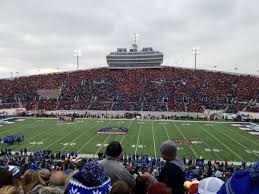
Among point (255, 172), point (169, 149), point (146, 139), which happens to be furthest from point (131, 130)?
point (255, 172)

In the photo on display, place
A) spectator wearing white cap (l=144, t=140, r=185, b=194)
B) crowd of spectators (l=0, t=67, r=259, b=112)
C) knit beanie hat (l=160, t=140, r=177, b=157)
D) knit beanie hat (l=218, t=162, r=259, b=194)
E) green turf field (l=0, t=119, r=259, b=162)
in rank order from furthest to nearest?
crowd of spectators (l=0, t=67, r=259, b=112) < green turf field (l=0, t=119, r=259, b=162) < knit beanie hat (l=160, t=140, r=177, b=157) < spectator wearing white cap (l=144, t=140, r=185, b=194) < knit beanie hat (l=218, t=162, r=259, b=194)

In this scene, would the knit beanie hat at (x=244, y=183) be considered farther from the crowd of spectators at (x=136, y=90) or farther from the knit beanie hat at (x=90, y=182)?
the crowd of spectators at (x=136, y=90)

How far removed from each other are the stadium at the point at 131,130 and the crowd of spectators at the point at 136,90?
17 cm

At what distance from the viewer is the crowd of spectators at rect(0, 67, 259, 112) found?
58.6 meters

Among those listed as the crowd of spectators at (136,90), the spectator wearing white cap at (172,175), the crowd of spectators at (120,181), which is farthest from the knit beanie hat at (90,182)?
the crowd of spectators at (136,90)

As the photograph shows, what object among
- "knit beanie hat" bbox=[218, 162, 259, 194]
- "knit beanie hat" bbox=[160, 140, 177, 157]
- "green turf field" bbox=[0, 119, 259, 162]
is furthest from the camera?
"green turf field" bbox=[0, 119, 259, 162]

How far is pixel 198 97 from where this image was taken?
61688mm

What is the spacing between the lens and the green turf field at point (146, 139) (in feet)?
87.6

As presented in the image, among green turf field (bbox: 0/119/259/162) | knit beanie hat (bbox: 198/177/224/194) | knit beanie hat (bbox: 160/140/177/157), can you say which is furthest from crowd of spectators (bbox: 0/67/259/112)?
knit beanie hat (bbox: 198/177/224/194)

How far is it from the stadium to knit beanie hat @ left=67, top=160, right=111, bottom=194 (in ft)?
0.03

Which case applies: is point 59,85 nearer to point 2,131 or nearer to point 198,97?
point 198,97

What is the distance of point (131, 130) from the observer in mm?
37250

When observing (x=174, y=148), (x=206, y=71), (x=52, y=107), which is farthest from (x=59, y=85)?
(x=174, y=148)

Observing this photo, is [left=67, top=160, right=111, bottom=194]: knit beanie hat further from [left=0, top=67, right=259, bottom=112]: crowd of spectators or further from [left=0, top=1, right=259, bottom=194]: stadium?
[left=0, top=67, right=259, bottom=112]: crowd of spectators
